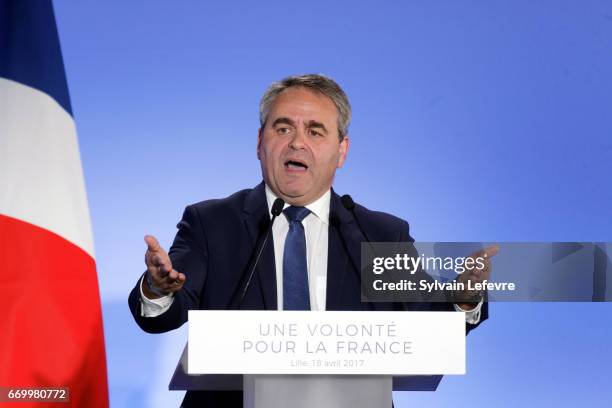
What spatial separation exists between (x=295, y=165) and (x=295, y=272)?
1.40 ft

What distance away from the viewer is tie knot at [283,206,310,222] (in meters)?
2.55

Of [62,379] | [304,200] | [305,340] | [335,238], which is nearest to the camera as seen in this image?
[305,340]

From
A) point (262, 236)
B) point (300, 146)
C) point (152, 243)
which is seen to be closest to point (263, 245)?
point (262, 236)

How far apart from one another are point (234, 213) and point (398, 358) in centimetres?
101

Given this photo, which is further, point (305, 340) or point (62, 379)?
point (62, 379)

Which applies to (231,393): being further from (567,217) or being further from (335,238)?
(567,217)

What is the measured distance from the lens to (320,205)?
104 inches

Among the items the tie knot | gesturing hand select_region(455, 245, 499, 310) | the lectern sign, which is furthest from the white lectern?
the tie knot

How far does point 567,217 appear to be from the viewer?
335 cm

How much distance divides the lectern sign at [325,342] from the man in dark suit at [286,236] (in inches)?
12.6

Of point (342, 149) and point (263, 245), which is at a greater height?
point (342, 149)

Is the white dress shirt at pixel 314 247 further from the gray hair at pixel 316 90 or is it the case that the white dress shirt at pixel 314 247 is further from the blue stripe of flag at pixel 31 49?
the blue stripe of flag at pixel 31 49

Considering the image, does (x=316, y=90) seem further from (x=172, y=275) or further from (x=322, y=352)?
(x=322, y=352)

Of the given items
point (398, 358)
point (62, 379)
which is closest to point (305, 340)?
point (398, 358)
